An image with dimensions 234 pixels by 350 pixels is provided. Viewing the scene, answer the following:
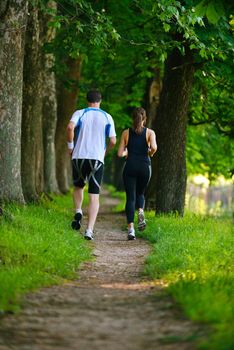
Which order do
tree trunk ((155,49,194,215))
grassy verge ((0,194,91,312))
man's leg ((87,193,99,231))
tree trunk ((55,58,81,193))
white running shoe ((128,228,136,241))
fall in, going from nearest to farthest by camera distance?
grassy verge ((0,194,91,312)), man's leg ((87,193,99,231)), white running shoe ((128,228,136,241)), tree trunk ((155,49,194,215)), tree trunk ((55,58,81,193))

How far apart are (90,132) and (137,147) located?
1238mm

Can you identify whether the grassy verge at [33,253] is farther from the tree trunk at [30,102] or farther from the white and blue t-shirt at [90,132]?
the tree trunk at [30,102]

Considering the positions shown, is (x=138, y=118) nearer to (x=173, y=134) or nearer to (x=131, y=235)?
(x=131, y=235)

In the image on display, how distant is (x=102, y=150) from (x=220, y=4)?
590 cm

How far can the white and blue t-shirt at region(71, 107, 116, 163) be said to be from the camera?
12.2 meters

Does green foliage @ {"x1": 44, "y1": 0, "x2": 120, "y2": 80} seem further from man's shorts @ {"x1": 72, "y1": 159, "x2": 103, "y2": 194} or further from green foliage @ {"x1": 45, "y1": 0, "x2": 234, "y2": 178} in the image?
man's shorts @ {"x1": 72, "y1": 159, "x2": 103, "y2": 194}

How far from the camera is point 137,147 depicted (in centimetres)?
1313

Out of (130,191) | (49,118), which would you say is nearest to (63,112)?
(49,118)

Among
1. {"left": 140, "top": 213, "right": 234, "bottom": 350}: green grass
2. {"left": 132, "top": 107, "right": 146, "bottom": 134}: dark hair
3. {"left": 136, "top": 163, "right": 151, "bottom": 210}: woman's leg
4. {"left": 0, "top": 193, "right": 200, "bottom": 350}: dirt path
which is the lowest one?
{"left": 0, "top": 193, "right": 200, "bottom": 350}: dirt path

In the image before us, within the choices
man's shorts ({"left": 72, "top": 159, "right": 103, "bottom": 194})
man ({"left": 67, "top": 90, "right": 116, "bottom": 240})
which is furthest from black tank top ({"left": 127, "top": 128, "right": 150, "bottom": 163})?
man's shorts ({"left": 72, "top": 159, "right": 103, "bottom": 194})

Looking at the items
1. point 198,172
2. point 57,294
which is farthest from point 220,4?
point 198,172

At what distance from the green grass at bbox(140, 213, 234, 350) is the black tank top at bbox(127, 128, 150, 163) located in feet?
4.20

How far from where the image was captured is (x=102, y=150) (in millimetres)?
12328

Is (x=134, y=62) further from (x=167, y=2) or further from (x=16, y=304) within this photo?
(x=16, y=304)
